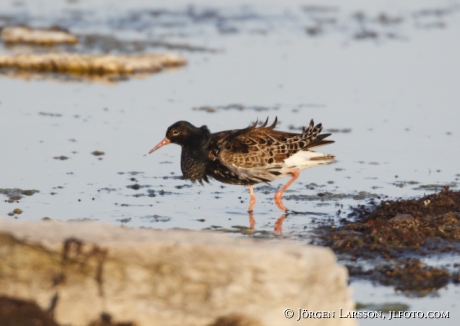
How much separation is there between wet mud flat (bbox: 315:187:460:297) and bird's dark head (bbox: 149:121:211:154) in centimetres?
182

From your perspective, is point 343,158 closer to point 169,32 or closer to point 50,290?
point 50,290

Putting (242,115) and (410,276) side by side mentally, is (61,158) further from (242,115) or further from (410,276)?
(410,276)

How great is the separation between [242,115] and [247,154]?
4606mm

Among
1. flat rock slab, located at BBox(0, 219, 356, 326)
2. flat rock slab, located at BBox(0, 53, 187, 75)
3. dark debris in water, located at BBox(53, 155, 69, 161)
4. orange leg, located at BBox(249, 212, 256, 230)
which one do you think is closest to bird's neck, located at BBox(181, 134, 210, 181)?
orange leg, located at BBox(249, 212, 256, 230)

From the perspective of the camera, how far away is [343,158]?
11.9 meters

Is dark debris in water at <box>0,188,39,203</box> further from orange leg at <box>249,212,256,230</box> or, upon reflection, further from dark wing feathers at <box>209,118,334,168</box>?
orange leg at <box>249,212,256,230</box>

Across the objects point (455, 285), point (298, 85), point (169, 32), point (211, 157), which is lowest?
point (455, 285)

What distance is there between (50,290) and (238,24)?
69.0 ft

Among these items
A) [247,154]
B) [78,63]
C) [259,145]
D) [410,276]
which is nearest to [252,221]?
[247,154]

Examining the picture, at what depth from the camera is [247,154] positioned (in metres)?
9.54

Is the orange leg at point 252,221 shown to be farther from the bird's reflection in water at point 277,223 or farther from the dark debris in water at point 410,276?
the dark debris in water at point 410,276

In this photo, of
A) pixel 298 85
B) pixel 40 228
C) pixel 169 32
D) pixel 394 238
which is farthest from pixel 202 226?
pixel 169 32

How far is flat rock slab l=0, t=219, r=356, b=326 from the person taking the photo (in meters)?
4.86

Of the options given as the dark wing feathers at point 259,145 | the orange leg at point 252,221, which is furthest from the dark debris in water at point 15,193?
the orange leg at point 252,221
